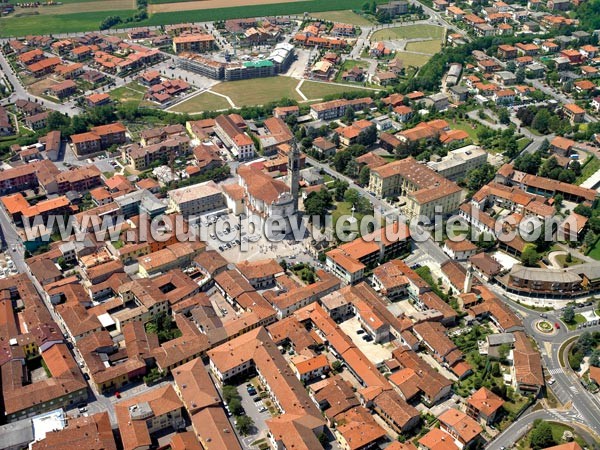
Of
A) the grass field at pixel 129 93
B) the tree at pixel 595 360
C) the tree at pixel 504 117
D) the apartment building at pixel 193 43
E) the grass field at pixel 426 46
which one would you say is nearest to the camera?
the tree at pixel 595 360

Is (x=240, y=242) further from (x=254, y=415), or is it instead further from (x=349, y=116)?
(x=349, y=116)

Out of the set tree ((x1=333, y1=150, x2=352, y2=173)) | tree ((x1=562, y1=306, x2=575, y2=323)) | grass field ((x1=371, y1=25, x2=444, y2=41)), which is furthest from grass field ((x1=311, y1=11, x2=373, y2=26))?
tree ((x1=562, y1=306, x2=575, y2=323))

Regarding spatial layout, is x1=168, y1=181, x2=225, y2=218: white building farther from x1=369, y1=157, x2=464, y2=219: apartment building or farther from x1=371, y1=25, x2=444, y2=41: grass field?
x1=371, y1=25, x2=444, y2=41: grass field

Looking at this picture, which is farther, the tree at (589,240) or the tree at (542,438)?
the tree at (589,240)

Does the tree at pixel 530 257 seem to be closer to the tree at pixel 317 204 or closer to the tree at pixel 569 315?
the tree at pixel 569 315

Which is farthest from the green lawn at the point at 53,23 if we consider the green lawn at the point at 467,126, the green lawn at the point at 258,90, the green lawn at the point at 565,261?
the green lawn at the point at 565,261

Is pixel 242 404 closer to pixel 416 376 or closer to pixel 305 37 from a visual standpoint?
pixel 416 376

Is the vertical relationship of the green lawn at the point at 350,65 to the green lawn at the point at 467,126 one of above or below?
above

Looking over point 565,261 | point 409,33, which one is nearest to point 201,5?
point 409,33
